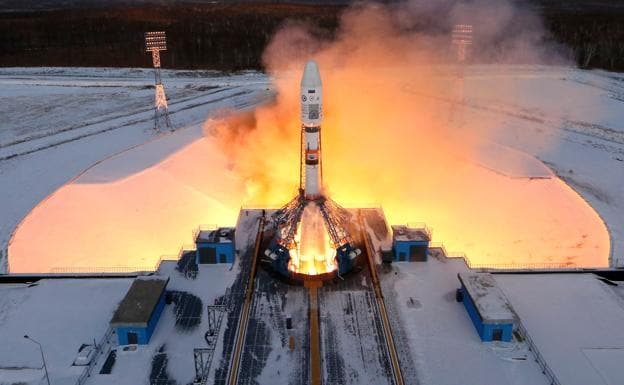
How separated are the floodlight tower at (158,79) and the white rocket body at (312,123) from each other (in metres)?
30.9

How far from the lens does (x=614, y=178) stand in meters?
54.2

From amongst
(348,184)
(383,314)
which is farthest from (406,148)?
(383,314)

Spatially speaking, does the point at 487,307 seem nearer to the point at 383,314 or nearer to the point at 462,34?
the point at 383,314

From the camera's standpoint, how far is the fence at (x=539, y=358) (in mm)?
25453

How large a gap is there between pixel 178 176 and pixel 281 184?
31.3 ft

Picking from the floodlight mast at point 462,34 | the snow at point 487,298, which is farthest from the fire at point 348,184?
the snow at point 487,298

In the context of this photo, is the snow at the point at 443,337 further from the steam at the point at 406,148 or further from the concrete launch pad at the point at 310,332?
the steam at the point at 406,148

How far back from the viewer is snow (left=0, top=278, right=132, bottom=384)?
88.1ft

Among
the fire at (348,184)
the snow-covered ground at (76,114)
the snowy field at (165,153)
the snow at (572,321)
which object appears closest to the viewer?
the snow at (572,321)

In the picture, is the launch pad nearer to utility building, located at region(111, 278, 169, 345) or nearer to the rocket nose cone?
utility building, located at region(111, 278, 169, 345)

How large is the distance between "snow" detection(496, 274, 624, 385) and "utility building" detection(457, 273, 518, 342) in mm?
2146

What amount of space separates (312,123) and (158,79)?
1334 inches

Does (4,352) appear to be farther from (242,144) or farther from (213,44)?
(213,44)

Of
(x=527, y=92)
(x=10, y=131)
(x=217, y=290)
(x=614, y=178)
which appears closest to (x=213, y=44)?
(x=10, y=131)
